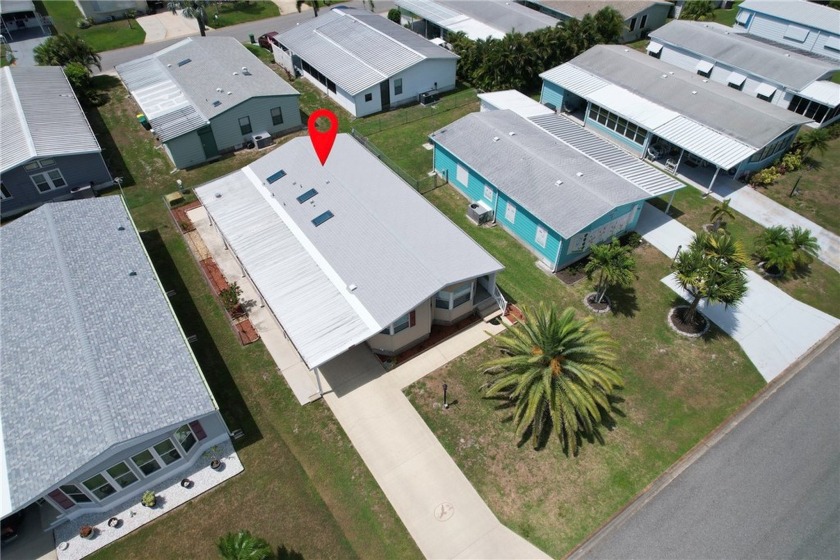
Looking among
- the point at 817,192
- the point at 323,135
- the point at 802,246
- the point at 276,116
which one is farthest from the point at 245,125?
the point at 817,192

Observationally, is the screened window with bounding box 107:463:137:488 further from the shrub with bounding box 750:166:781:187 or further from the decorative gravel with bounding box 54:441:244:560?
the shrub with bounding box 750:166:781:187

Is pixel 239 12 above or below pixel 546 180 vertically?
above

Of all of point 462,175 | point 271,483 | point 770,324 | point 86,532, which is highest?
point 462,175

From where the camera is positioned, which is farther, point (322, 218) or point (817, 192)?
point (817, 192)

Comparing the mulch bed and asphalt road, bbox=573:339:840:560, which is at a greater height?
the mulch bed

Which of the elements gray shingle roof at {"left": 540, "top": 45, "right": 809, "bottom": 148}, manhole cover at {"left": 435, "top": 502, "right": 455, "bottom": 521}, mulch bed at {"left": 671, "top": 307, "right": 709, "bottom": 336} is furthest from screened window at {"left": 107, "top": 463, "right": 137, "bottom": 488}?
gray shingle roof at {"left": 540, "top": 45, "right": 809, "bottom": 148}

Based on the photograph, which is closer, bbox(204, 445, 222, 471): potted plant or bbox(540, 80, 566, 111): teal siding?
bbox(204, 445, 222, 471): potted plant

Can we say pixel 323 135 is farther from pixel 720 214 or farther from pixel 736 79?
pixel 736 79
